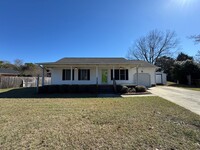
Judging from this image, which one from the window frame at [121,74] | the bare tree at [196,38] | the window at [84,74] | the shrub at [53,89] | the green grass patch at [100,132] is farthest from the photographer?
the window frame at [121,74]

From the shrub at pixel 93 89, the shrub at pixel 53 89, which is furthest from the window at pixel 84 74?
the shrub at pixel 53 89

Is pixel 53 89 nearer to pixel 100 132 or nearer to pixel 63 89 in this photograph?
pixel 63 89

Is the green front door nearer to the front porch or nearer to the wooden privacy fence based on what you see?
the front porch

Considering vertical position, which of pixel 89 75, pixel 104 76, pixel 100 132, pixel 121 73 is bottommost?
pixel 100 132

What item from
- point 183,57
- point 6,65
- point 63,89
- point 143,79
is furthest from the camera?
point 6,65

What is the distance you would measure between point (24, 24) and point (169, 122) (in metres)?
17.8

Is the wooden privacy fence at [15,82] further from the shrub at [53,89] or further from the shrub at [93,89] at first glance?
the shrub at [93,89]

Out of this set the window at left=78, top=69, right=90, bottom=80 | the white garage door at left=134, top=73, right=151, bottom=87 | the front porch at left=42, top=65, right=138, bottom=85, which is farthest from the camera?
the white garage door at left=134, top=73, right=151, bottom=87

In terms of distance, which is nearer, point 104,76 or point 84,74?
point 84,74

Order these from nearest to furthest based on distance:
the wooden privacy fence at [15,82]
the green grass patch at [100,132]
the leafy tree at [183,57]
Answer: the green grass patch at [100,132] < the wooden privacy fence at [15,82] < the leafy tree at [183,57]

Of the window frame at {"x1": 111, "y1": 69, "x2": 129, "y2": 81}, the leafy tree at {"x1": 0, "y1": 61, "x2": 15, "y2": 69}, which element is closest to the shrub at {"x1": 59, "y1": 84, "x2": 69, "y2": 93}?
the window frame at {"x1": 111, "y1": 69, "x2": 129, "y2": 81}

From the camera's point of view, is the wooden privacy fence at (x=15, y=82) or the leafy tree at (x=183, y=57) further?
the leafy tree at (x=183, y=57)

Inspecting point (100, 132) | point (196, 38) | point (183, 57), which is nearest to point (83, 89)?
point (100, 132)

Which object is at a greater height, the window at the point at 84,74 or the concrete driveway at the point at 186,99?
the window at the point at 84,74
